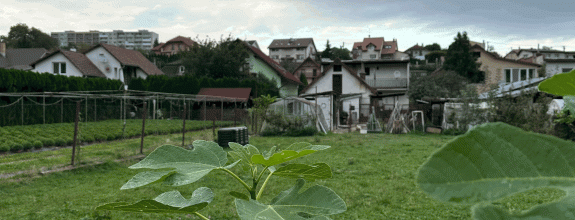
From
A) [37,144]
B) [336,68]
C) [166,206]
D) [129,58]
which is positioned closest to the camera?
[166,206]

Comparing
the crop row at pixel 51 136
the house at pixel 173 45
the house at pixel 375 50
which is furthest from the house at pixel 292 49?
the crop row at pixel 51 136

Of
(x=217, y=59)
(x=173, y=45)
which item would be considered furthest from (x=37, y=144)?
(x=173, y=45)

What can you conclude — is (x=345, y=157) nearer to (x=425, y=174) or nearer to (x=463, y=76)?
(x=425, y=174)

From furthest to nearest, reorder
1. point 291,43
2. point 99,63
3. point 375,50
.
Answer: point 291,43 → point 375,50 → point 99,63

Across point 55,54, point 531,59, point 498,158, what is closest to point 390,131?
point 498,158

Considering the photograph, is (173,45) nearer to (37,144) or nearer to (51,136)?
(51,136)

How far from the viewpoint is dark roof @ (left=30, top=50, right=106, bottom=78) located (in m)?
27.7

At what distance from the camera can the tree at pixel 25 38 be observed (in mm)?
47938

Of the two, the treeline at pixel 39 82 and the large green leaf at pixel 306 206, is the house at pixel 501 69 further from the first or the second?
the large green leaf at pixel 306 206

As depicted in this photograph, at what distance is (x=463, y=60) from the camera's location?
29984mm

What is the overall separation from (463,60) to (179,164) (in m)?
33.0

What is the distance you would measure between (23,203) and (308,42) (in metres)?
62.2

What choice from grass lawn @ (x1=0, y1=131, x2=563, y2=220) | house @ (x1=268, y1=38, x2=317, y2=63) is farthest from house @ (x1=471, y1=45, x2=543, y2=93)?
house @ (x1=268, y1=38, x2=317, y2=63)

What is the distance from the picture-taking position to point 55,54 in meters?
28.0
